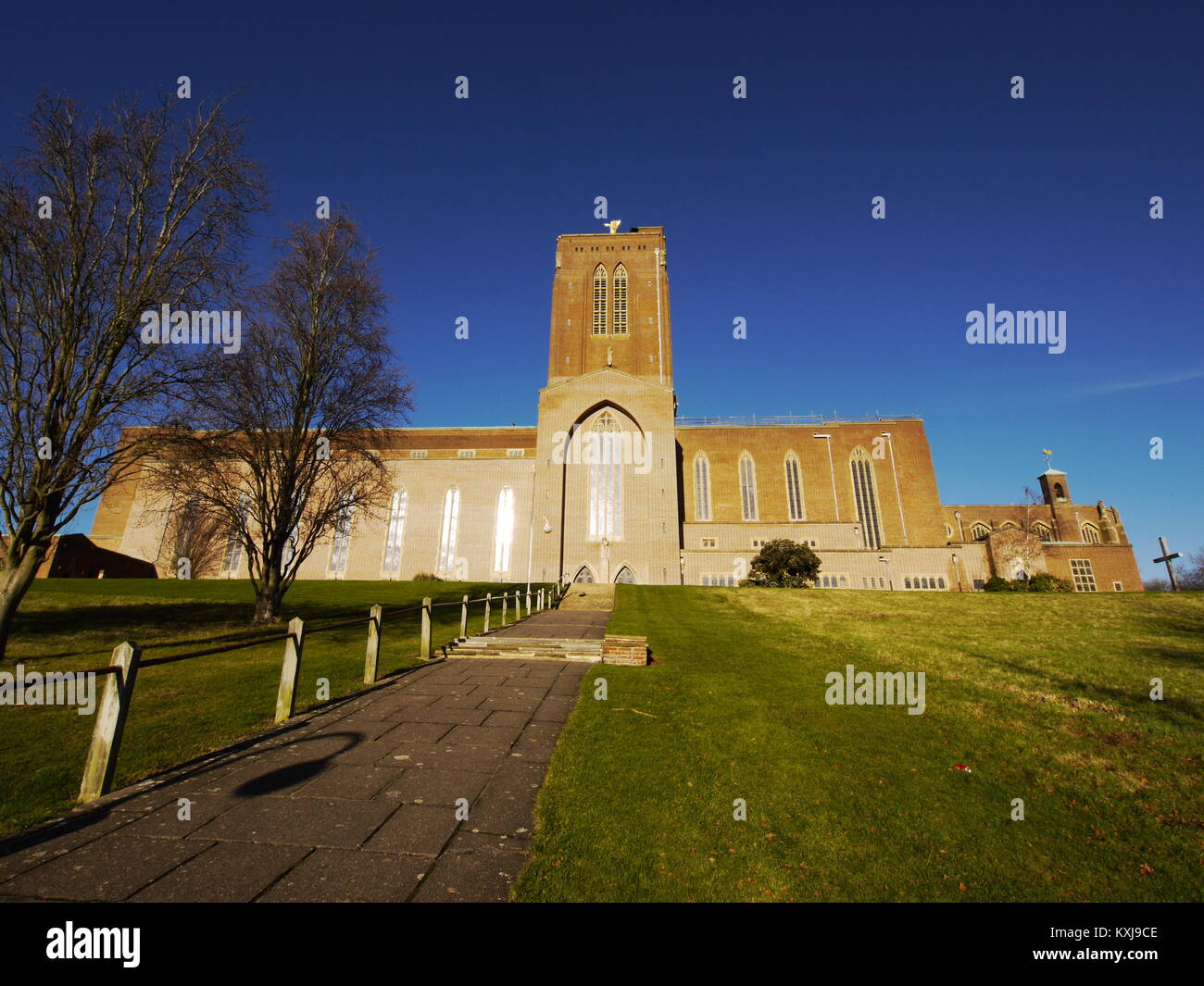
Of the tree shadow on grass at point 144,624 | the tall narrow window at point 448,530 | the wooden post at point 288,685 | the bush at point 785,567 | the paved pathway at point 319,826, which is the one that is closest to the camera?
the paved pathway at point 319,826

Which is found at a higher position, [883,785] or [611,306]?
[611,306]

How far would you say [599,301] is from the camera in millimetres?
41438

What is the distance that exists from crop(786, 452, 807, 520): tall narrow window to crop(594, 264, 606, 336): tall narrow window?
20.7 m

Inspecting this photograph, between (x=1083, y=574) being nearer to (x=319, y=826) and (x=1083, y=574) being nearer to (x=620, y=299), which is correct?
(x=620, y=299)

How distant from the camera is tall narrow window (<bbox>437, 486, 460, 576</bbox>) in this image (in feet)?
129

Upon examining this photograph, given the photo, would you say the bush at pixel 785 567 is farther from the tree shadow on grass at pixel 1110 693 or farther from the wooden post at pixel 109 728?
the wooden post at pixel 109 728

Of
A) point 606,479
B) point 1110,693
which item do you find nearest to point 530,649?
point 1110,693

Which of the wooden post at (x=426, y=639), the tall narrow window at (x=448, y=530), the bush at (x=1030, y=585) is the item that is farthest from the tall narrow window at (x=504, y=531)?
the bush at (x=1030, y=585)

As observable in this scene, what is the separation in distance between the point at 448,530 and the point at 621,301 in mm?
24345

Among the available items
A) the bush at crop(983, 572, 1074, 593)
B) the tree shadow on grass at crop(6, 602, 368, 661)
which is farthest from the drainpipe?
the tree shadow on grass at crop(6, 602, 368, 661)

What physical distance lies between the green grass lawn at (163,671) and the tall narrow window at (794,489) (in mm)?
31406

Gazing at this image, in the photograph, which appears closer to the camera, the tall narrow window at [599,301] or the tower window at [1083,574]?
the tower window at [1083,574]

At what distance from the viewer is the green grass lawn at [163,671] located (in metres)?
4.68
